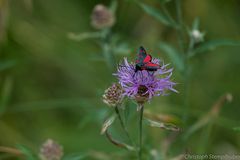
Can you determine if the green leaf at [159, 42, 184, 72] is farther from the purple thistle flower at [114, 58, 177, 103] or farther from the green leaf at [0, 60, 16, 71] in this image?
the green leaf at [0, 60, 16, 71]

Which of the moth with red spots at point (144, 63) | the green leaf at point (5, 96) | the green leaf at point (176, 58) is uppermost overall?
the green leaf at point (5, 96)

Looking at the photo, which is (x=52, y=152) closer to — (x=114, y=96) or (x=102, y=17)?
(x=114, y=96)

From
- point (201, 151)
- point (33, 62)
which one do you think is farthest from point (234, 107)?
point (33, 62)

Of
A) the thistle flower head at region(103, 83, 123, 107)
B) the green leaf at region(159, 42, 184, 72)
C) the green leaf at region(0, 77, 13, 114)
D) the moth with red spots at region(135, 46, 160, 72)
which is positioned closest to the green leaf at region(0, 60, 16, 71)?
the green leaf at region(0, 77, 13, 114)

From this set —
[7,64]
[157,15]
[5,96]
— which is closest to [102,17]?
[157,15]

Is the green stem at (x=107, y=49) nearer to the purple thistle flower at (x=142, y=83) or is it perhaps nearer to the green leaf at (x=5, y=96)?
the green leaf at (x=5, y=96)

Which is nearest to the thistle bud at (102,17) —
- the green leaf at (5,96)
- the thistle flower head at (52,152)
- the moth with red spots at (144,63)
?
the green leaf at (5,96)

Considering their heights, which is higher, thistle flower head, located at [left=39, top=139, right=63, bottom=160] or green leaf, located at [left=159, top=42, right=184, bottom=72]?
green leaf, located at [left=159, top=42, right=184, bottom=72]
